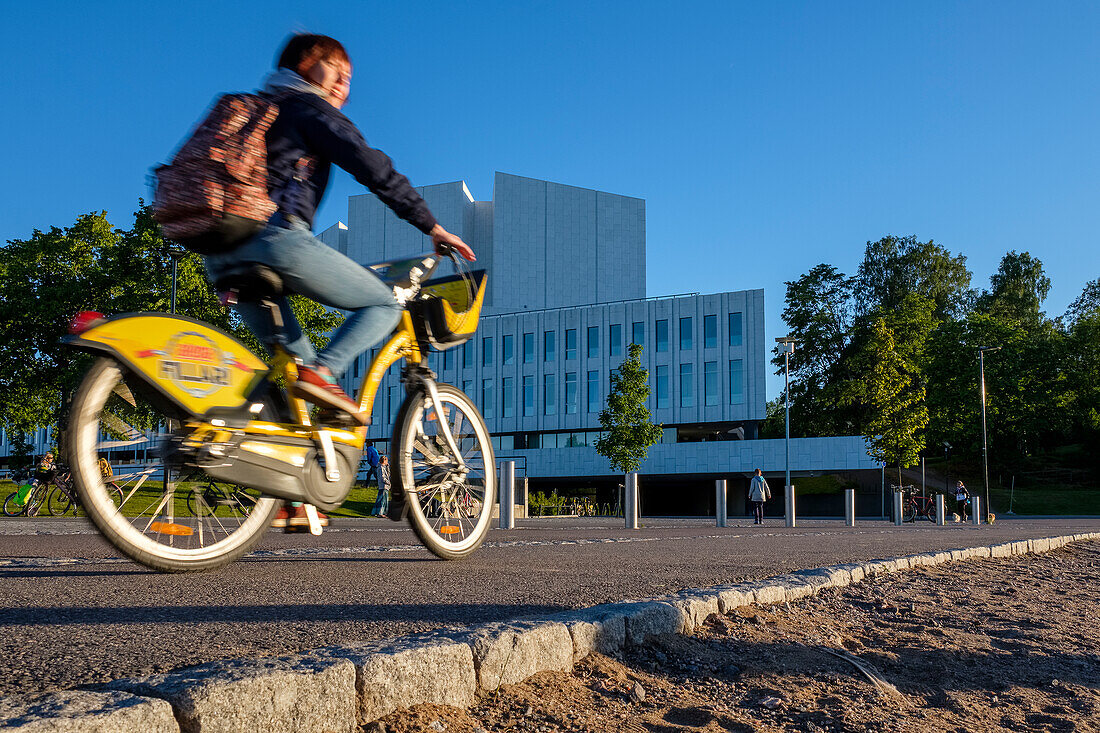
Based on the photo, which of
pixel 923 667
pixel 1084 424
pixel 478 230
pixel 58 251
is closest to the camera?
pixel 923 667

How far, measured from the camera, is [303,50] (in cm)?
366

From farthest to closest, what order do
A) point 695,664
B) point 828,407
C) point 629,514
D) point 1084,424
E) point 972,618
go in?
1. point 1084,424
2. point 828,407
3. point 629,514
4. point 972,618
5. point 695,664

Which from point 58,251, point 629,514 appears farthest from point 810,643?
point 58,251

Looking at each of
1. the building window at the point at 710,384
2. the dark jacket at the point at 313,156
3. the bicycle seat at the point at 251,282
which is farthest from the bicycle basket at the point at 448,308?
the building window at the point at 710,384

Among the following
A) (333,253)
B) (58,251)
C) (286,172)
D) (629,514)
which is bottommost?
(629,514)

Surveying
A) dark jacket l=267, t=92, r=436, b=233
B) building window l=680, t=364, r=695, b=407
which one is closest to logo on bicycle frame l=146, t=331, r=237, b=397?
dark jacket l=267, t=92, r=436, b=233

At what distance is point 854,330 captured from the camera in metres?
61.6

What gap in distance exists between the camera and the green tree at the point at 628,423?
38406 millimetres

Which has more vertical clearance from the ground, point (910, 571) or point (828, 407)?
point (828, 407)

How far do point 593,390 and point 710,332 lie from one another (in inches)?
341

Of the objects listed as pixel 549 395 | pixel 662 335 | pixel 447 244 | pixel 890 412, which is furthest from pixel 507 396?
pixel 447 244

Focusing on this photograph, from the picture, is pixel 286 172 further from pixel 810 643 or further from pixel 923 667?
pixel 923 667

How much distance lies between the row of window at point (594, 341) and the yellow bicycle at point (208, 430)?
5388cm

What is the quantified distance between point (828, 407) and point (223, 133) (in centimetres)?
5341
